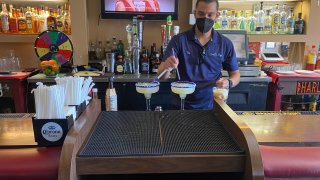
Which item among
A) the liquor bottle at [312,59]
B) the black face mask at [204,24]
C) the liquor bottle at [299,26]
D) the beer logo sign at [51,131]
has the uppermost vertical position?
the liquor bottle at [299,26]

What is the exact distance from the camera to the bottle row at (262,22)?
11.9 ft

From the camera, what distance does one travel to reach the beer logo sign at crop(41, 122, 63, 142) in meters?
1.04

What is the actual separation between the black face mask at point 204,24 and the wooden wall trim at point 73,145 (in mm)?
1279

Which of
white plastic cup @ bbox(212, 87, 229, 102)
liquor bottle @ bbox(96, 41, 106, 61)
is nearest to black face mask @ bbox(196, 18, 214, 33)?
white plastic cup @ bbox(212, 87, 229, 102)

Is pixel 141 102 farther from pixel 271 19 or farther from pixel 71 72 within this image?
pixel 271 19

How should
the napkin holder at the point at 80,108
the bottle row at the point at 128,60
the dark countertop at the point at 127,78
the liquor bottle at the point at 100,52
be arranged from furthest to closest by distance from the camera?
the liquor bottle at the point at 100,52, the bottle row at the point at 128,60, the dark countertop at the point at 127,78, the napkin holder at the point at 80,108

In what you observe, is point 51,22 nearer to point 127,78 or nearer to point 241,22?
point 127,78

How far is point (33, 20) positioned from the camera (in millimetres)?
3498

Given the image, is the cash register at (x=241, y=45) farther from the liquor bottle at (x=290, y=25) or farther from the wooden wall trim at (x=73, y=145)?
the wooden wall trim at (x=73, y=145)

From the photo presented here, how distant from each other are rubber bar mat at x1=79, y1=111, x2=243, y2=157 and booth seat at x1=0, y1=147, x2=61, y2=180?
0.11m

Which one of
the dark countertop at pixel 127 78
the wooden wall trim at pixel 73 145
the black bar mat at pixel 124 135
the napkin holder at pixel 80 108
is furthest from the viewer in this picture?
the dark countertop at pixel 127 78

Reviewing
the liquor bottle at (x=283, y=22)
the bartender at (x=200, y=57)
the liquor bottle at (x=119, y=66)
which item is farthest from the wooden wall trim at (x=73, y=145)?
the liquor bottle at (x=283, y=22)

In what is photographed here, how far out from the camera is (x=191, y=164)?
3.13 feet

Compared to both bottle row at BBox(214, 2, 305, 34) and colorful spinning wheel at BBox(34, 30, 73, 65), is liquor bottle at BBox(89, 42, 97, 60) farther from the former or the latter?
bottle row at BBox(214, 2, 305, 34)
